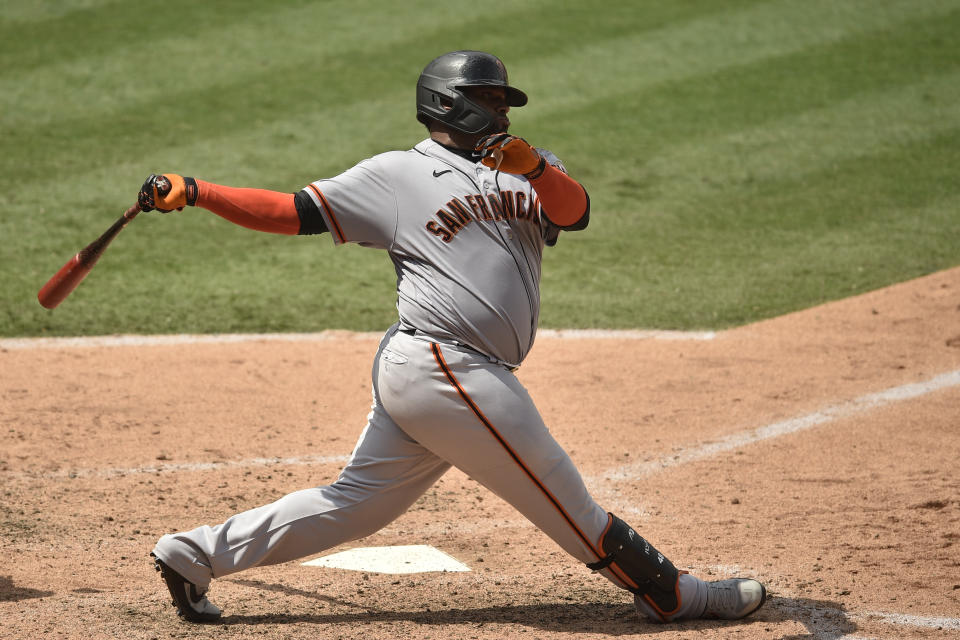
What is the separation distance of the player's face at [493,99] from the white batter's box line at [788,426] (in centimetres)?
202

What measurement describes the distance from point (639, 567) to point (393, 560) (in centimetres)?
113

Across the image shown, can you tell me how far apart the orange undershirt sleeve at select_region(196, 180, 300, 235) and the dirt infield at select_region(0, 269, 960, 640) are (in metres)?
1.22

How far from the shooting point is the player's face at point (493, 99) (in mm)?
3314

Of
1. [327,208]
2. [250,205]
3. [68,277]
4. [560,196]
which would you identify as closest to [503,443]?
[560,196]

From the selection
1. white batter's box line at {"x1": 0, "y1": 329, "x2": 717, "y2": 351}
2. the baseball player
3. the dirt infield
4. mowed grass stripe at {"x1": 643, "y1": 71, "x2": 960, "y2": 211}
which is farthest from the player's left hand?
mowed grass stripe at {"x1": 643, "y1": 71, "x2": 960, "y2": 211}

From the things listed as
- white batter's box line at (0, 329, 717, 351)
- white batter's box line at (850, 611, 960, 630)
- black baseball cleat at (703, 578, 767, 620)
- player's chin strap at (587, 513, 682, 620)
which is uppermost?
player's chin strap at (587, 513, 682, 620)

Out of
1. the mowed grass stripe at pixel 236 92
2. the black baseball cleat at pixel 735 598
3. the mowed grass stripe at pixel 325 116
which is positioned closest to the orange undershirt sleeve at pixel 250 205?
the black baseball cleat at pixel 735 598

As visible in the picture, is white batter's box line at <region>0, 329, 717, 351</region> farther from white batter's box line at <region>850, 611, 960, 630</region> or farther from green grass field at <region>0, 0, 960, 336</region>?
white batter's box line at <region>850, 611, 960, 630</region>

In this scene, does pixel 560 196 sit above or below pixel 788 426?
above

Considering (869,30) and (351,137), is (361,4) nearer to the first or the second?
(351,137)

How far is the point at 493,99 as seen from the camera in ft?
11.1

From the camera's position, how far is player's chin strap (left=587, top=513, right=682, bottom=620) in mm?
3244

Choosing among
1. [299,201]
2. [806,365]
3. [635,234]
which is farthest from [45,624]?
[635,234]

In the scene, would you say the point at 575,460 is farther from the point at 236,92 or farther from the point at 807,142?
the point at 236,92
